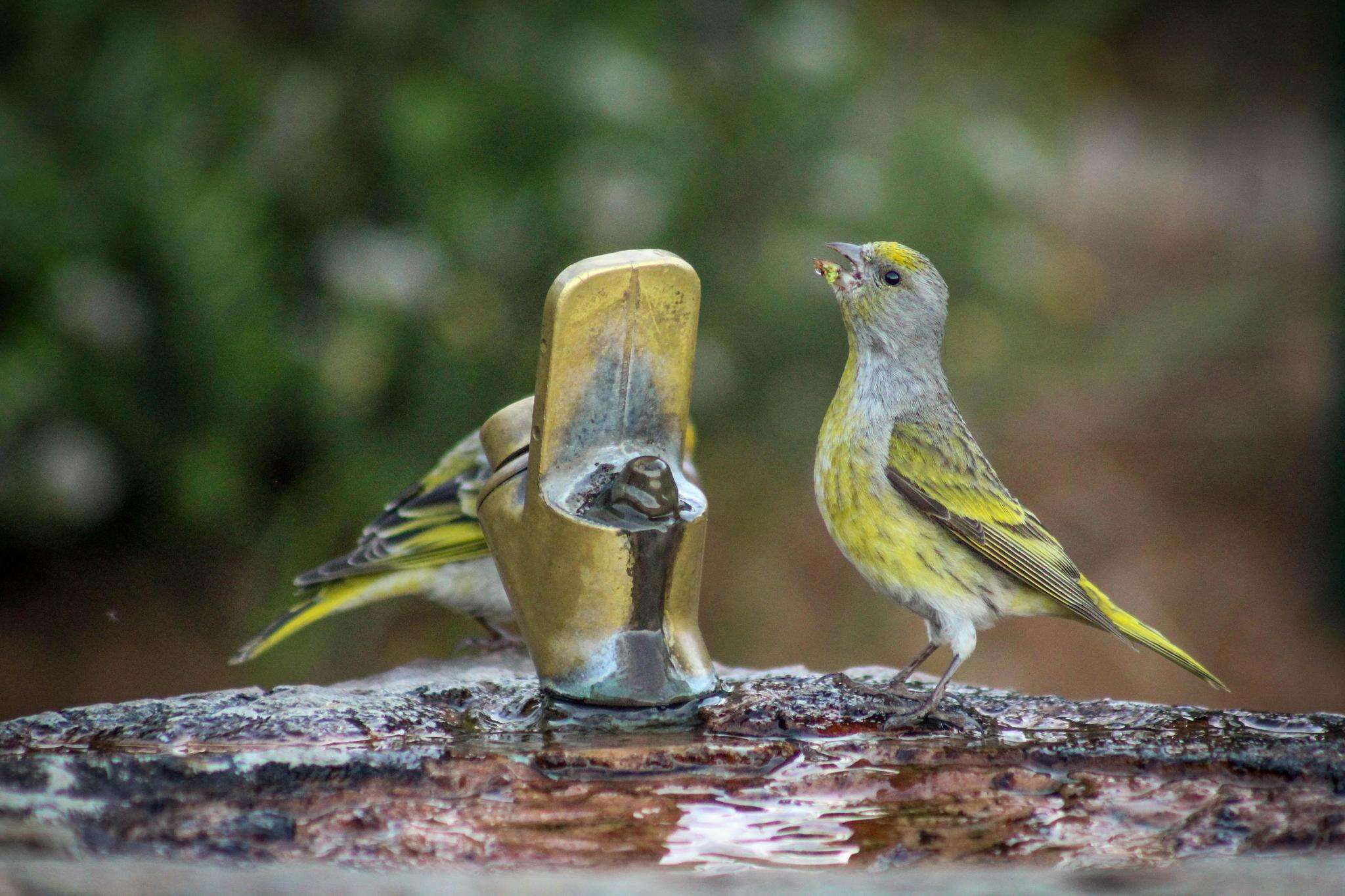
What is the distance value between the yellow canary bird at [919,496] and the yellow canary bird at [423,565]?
3.21ft

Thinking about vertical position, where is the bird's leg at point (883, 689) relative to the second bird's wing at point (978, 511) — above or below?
below

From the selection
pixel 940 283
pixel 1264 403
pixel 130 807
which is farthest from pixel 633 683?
pixel 1264 403

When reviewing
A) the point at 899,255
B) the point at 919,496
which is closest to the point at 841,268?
the point at 899,255

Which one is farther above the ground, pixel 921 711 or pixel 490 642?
pixel 490 642

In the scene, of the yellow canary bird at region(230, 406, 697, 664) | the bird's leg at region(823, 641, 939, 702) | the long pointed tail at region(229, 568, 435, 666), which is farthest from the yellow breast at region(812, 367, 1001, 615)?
the long pointed tail at region(229, 568, 435, 666)

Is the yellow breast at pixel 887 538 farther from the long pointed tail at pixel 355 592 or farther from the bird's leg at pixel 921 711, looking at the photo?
the long pointed tail at pixel 355 592

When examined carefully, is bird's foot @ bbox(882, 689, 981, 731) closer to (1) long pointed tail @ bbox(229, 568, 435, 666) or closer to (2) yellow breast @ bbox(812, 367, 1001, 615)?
(2) yellow breast @ bbox(812, 367, 1001, 615)

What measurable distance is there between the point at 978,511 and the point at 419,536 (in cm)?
172

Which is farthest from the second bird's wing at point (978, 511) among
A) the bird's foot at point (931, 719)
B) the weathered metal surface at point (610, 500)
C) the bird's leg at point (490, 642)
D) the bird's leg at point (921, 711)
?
the bird's leg at point (490, 642)

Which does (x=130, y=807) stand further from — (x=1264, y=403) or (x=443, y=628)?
(x=1264, y=403)

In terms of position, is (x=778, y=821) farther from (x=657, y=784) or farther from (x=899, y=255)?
(x=899, y=255)

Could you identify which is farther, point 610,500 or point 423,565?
point 423,565

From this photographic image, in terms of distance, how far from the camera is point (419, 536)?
164 inches

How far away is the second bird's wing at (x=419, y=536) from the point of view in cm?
406
